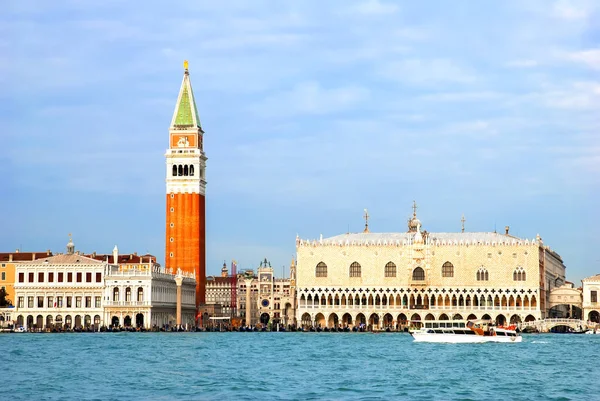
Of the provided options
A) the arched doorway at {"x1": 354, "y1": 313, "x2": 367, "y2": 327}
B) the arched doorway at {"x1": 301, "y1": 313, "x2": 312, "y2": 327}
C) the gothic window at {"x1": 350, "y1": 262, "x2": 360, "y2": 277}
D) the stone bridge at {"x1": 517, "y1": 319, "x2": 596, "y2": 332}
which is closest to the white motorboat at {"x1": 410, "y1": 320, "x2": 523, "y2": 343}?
the stone bridge at {"x1": 517, "y1": 319, "x2": 596, "y2": 332}

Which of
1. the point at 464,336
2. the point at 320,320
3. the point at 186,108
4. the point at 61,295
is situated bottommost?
the point at 464,336

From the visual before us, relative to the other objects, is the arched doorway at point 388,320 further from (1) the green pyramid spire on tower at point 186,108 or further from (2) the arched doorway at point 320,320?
(1) the green pyramid spire on tower at point 186,108

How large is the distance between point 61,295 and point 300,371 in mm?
64806

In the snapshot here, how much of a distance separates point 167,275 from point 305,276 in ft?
50.5

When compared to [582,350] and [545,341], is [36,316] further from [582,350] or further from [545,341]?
[582,350]

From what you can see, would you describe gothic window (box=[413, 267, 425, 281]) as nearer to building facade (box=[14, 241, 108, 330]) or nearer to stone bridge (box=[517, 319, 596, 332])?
stone bridge (box=[517, 319, 596, 332])

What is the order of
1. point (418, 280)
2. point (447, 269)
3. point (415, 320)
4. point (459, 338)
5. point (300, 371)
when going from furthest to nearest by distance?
1. point (418, 280)
2. point (447, 269)
3. point (415, 320)
4. point (459, 338)
5. point (300, 371)

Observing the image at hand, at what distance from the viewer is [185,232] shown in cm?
12156

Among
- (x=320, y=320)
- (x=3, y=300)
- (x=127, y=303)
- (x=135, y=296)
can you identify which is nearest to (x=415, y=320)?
(x=320, y=320)

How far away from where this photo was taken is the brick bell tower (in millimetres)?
121875

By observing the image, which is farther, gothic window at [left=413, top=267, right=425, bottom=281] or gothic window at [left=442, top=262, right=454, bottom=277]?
gothic window at [left=413, top=267, right=425, bottom=281]

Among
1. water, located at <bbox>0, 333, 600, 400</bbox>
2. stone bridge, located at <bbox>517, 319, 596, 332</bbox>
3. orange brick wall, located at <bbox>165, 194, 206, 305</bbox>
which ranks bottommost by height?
water, located at <bbox>0, 333, 600, 400</bbox>

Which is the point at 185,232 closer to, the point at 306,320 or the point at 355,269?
the point at 306,320

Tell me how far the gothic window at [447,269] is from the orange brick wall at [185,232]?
91.5 ft
